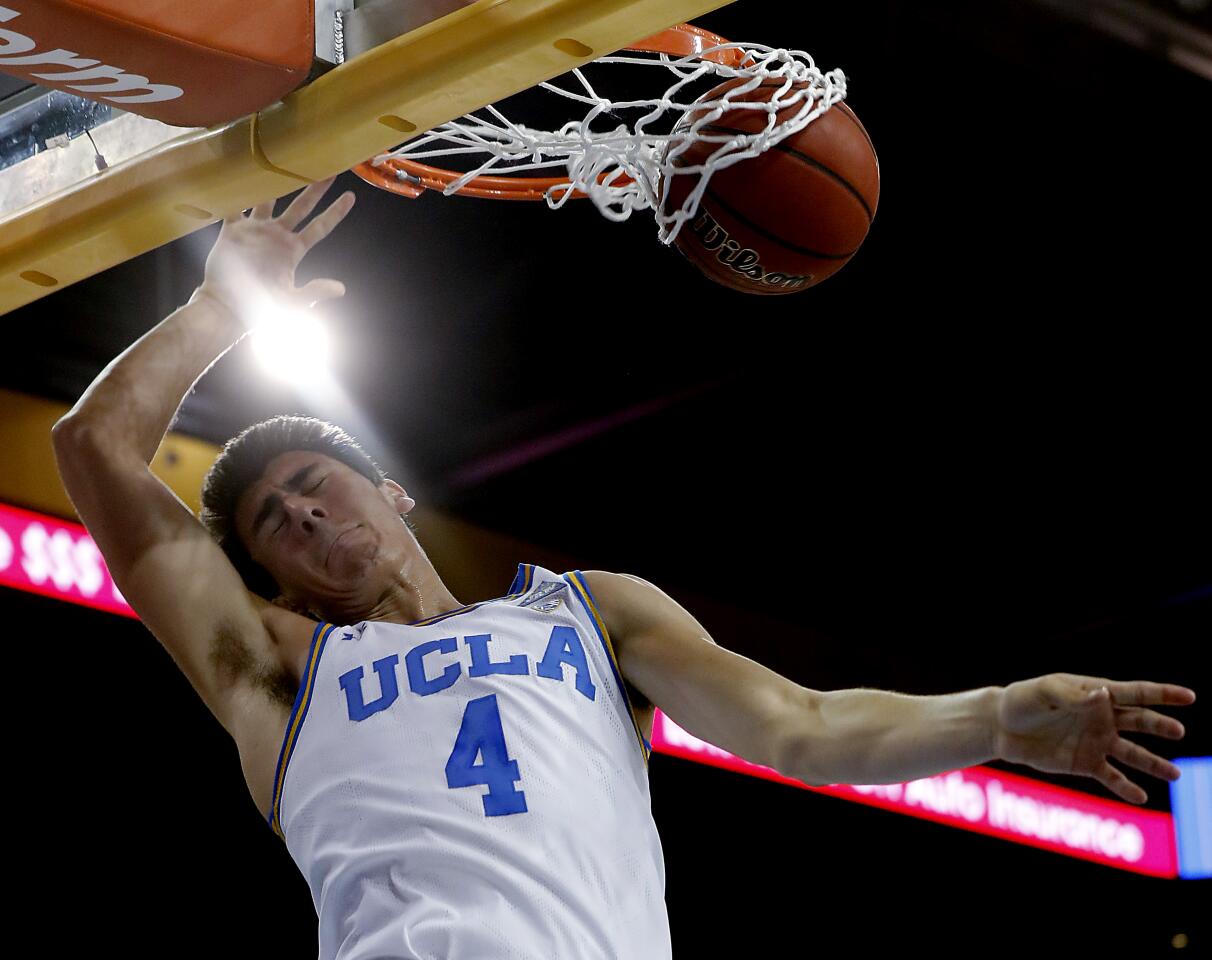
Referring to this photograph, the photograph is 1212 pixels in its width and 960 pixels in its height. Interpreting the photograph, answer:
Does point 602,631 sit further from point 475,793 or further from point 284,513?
point 284,513

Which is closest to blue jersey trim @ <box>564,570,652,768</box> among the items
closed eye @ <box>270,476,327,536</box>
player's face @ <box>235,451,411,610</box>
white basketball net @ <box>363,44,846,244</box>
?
player's face @ <box>235,451,411,610</box>

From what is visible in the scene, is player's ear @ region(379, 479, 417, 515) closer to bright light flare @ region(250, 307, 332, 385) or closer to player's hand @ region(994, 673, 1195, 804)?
player's hand @ region(994, 673, 1195, 804)

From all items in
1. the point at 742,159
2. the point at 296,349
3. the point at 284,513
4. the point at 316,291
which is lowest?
the point at 296,349

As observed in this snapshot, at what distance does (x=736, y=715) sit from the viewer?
182 centimetres

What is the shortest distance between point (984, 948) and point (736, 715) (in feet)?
22.0

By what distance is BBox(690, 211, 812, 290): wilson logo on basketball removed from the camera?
87.1 inches

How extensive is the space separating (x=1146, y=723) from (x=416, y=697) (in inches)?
35.8

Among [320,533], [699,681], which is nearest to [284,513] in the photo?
[320,533]

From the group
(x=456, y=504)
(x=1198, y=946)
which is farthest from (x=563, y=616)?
(x=1198, y=946)

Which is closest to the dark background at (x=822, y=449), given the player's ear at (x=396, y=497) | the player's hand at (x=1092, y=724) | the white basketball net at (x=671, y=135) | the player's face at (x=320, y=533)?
the white basketball net at (x=671, y=135)

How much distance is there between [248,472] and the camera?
223 centimetres

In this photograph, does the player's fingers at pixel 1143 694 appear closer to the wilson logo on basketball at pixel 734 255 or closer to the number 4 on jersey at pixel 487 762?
the number 4 on jersey at pixel 487 762

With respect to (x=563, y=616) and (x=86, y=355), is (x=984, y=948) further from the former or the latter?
(x=563, y=616)

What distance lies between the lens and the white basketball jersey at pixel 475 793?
5.65 ft
